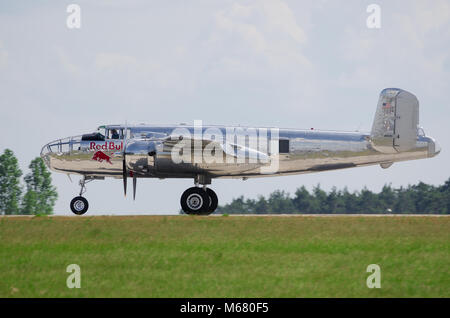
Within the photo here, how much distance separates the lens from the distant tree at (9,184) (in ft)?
232

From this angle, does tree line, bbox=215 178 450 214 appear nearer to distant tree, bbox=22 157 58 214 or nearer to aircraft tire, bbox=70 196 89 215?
distant tree, bbox=22 157 58 214

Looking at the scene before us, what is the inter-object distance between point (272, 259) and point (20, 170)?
58679 millimetres

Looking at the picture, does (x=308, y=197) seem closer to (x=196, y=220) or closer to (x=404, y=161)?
(x=404, y=161)

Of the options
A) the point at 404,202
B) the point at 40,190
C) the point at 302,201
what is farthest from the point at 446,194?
the point at 40,190

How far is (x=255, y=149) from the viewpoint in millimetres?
31766

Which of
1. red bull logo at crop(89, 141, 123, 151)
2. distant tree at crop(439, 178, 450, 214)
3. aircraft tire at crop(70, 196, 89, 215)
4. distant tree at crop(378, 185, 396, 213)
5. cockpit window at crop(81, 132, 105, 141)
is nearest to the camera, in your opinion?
red bull logo at crop(89, 141, 123, 151)

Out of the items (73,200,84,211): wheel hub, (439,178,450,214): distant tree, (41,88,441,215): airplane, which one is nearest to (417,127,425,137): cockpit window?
(41,88,441,215): airplane

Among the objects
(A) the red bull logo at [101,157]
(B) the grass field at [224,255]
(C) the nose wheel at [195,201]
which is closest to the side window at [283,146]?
(C) the nose wheel at [195,201]

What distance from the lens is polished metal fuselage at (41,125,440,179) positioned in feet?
→ 103

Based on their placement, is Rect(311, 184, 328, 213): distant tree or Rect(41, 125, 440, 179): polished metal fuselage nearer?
Rect(41, 125, 440, 179): polished metal fuselage

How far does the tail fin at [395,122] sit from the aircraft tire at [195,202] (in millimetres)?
7503

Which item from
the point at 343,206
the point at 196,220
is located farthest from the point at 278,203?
the point at 196,220

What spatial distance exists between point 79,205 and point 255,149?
7.80m

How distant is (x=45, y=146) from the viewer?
32.4 metres
